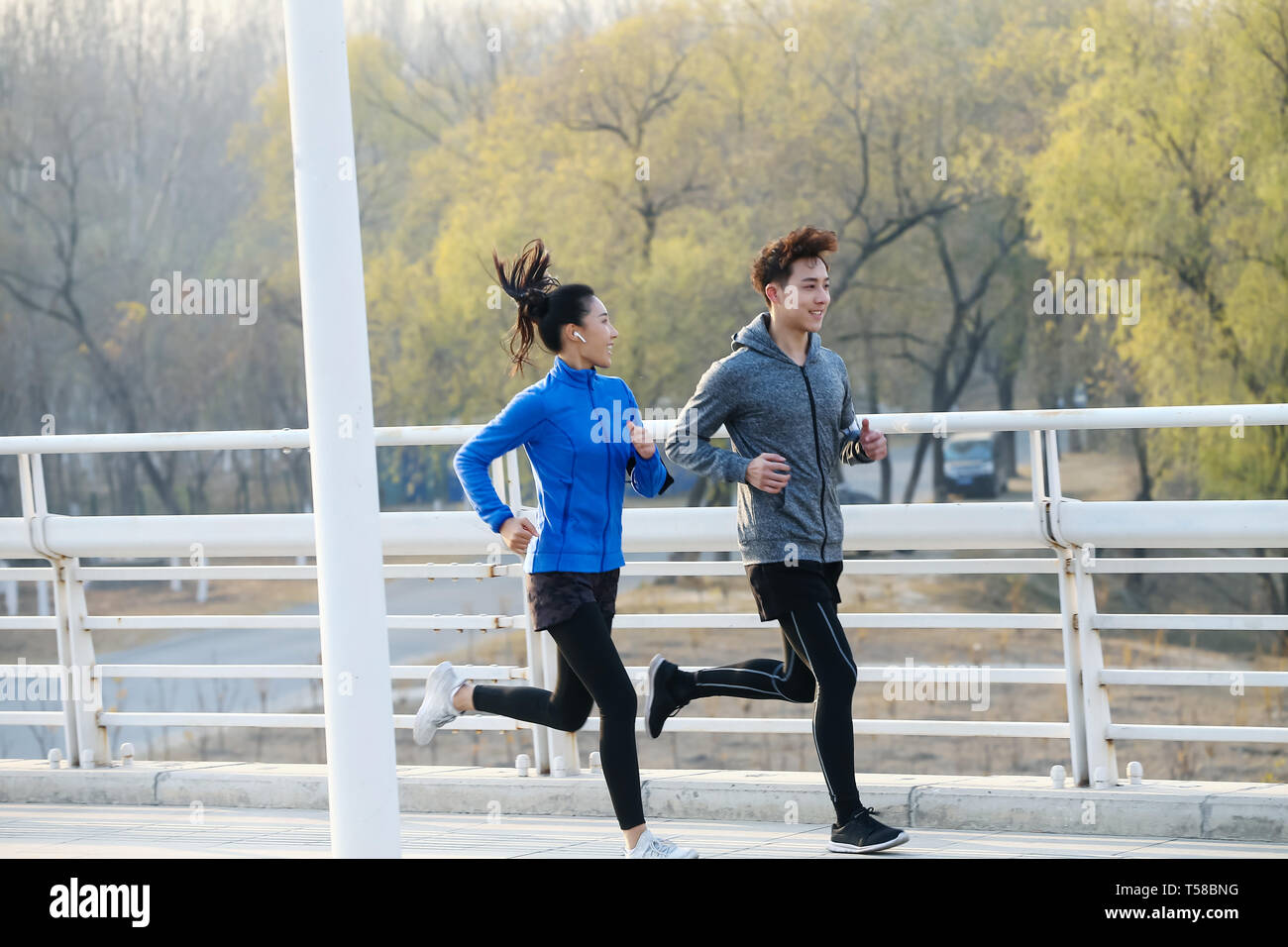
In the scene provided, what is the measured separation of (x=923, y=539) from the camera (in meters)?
6.03

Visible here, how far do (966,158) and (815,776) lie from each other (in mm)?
29124

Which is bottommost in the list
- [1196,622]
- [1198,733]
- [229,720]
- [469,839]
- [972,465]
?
[469,839]

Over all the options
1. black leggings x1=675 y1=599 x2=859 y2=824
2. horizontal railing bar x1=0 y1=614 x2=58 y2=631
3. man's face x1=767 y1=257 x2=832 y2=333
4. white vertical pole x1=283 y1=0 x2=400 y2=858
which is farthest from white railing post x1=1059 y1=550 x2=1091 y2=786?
horizontal railing bar x1=0 y1=614 x2=58 y2=631

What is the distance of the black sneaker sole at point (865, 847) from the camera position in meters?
5.24

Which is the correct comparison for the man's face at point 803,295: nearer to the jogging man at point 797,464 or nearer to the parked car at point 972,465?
the jogging man at point 797,464

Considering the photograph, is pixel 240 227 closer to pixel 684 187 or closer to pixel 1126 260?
pixel 684 187

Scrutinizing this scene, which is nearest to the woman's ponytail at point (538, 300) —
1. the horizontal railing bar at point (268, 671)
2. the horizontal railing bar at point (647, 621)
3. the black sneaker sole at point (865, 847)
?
the horizontal railing bar at point (647, 621)

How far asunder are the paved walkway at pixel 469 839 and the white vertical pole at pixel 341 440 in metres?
1.68

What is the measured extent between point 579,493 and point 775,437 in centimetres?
68

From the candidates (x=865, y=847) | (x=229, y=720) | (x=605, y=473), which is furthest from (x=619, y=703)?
(x=229, y=720)

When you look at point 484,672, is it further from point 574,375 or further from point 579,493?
point 574,375

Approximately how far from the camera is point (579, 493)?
509cm

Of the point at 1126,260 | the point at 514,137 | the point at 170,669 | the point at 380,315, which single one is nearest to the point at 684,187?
the point at 514,137

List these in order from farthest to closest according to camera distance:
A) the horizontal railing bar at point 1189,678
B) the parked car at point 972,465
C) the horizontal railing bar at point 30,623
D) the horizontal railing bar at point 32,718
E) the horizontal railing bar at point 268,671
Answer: the parked car at point 972,465 → the horizontal railing bar at point 30,623 → the horizontal railing bar at point 32,718 → the horizontal railing bar at point 268,671 → the horizontal railing bar at point 1189,678
